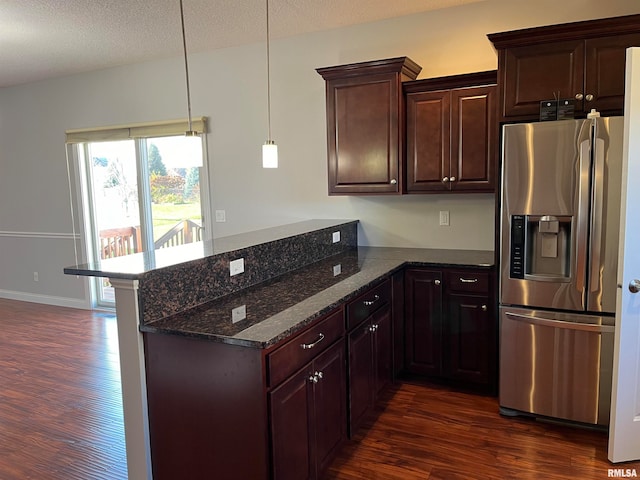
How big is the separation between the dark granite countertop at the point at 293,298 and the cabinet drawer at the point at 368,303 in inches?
2.8

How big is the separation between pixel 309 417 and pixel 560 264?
5.45 feet

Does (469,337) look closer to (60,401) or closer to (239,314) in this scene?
(239,314)

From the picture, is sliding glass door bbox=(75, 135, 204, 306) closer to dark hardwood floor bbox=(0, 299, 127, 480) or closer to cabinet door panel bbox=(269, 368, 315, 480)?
dark hardwood floor bbox=(0, 299, 127, 480)

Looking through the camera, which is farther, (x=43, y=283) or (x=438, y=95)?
(x=43, y=283)

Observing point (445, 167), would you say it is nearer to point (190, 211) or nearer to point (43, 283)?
point (190, 211)

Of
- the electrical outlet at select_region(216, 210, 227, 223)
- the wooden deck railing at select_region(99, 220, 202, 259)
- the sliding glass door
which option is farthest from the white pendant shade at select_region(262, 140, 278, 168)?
the wooden deck railing at select_region(99, 220, 202, 259)

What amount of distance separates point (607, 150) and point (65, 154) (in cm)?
551

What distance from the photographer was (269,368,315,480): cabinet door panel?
6.09 feet

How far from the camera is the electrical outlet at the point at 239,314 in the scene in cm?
205

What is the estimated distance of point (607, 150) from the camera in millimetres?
2510

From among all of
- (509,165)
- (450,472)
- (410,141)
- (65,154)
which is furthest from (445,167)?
(65,154)

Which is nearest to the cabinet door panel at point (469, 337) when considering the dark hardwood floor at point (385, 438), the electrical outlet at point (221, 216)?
the dark hardwood floor at point (385, 438)

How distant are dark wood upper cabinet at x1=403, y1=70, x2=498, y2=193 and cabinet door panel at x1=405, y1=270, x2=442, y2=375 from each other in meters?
0.68

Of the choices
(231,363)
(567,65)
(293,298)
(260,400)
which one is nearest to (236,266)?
(293,298)
